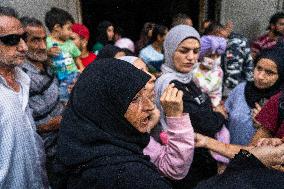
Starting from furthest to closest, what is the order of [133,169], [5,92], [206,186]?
[5,92] → [133,169] → [206,186]

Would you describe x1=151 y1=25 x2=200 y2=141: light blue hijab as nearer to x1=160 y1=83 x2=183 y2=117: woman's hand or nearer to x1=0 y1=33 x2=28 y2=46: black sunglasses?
x1=160 y1=83 x2=183 y2=117: woman's hand

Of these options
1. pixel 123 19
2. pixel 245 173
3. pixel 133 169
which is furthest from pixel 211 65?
pixel 123 19

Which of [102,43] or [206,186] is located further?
[102,43]

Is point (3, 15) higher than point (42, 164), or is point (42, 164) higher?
point (3, 15)

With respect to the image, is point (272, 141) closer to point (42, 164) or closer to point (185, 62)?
point (185, 62)

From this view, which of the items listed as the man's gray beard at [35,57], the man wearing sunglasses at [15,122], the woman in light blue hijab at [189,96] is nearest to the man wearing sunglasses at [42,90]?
the man's gray beard at [35,57]

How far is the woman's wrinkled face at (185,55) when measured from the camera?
278cm

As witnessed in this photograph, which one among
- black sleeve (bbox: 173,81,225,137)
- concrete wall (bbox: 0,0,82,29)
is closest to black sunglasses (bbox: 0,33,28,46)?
black sleeve (bbox: 173,81,225,137)

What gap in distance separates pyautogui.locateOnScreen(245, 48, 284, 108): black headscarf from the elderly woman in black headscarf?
1526 millimetres

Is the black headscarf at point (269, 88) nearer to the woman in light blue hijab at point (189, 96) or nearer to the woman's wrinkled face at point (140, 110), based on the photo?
the woman in light blue hijab at point (189, 96)

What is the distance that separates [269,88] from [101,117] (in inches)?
71.7

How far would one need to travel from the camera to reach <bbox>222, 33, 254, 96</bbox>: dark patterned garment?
438 cm

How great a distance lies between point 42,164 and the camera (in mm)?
2266

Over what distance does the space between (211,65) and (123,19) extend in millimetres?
5755
